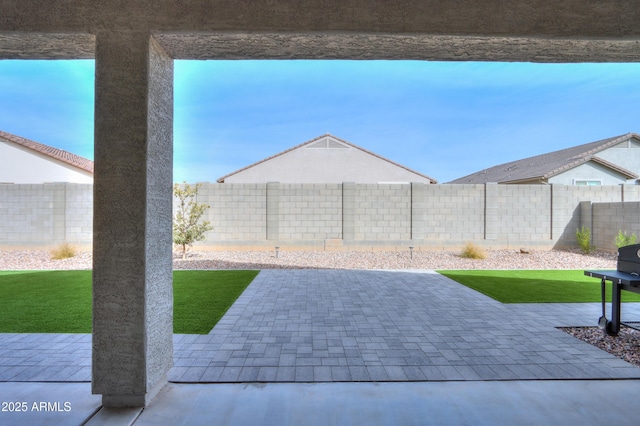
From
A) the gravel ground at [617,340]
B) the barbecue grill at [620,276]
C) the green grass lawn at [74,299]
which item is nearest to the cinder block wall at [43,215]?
the green grass lawn at [74,299]

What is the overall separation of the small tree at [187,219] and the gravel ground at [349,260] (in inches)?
24.5

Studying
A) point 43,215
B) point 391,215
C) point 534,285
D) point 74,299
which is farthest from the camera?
point 391,215

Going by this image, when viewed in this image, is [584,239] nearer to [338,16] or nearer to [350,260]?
[350,260]

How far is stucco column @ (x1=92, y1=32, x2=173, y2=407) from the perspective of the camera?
2.46 metres

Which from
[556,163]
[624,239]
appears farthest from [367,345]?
[556,163]

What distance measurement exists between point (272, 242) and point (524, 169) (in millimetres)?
17710

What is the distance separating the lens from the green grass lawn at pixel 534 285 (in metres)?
6.01

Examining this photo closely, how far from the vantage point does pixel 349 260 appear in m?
10.6

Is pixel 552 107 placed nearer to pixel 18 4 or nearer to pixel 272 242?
pixel 272 242

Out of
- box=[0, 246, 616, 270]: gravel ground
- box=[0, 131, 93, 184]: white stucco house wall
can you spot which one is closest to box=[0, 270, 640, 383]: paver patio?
box=[0, 246, 616, 270]: gravel ground

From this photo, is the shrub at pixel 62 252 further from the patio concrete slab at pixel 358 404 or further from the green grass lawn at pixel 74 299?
the patio concrete slab at pixel 358 404

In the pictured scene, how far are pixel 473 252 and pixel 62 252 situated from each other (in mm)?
12914

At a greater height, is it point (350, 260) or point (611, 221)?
point (611, 221)

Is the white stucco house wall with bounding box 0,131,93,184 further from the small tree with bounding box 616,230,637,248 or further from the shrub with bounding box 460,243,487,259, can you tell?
the small tree with bounding box 616,230,637,248
